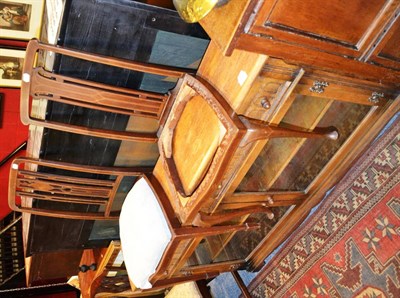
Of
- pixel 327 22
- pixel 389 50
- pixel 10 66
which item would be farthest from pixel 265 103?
pixel 10 66

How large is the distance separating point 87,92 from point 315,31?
1151 millimetres

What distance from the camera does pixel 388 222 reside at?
2199 mm

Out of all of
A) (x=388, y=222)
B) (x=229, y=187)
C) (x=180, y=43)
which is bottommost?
(x=388, y=222)

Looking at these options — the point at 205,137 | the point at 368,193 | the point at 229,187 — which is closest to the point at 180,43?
the point at 205,137

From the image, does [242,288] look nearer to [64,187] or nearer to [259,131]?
[64,187]

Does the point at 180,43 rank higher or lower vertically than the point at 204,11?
higher

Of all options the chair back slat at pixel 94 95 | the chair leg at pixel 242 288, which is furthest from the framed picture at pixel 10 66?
the chair leg at pixel 242 288

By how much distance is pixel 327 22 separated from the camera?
4.29ft

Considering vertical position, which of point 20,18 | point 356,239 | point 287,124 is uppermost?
point 20,18

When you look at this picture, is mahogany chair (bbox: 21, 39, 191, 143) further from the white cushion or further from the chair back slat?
the white cushion

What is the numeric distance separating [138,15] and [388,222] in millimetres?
1939

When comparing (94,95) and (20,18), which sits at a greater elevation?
(20,18)

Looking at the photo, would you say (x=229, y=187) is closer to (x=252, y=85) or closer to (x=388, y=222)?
(x=252, y=85)

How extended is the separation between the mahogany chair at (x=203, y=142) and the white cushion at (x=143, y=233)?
163mm
